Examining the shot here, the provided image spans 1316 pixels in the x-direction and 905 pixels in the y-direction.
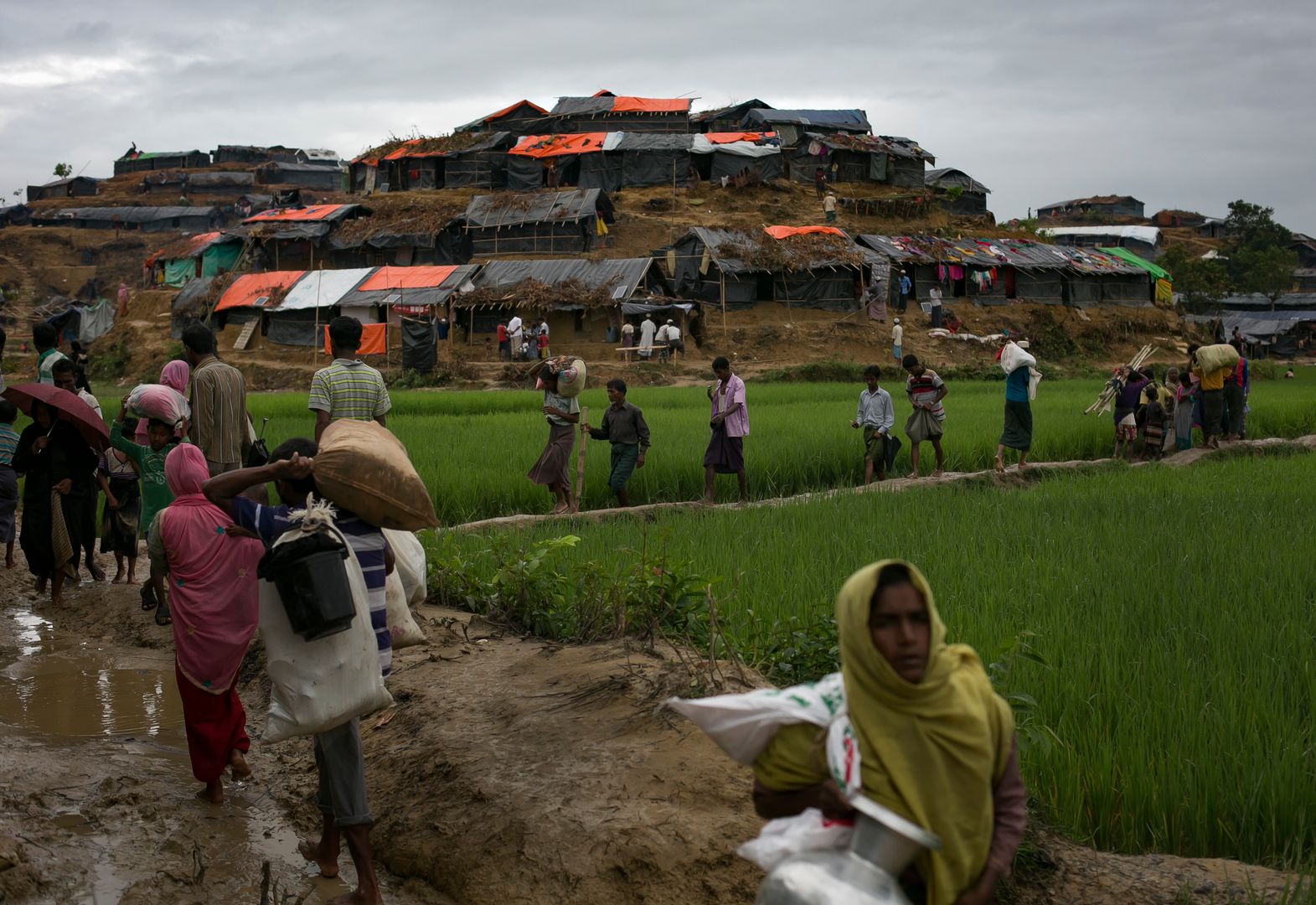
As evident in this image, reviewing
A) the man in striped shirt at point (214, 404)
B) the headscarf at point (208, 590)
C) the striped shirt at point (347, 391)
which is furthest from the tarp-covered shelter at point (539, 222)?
the headscarf at point (208, 590)

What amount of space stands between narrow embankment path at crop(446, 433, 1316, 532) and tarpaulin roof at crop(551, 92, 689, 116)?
34.0 m

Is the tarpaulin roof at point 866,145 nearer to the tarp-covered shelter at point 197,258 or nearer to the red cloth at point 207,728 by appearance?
the tarp-covered shelter at point 197,258

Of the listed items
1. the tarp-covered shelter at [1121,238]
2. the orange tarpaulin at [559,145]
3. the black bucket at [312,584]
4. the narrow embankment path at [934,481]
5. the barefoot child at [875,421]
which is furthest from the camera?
the tarp-covered shelter at [1121,238]

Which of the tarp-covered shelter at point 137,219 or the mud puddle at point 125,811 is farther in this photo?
the tarp-covered shelter at point 137,219

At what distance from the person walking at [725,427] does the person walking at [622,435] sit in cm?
82

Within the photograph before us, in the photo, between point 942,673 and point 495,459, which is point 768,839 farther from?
point 495,459

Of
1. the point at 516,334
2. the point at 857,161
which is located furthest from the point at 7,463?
the point at 857,161

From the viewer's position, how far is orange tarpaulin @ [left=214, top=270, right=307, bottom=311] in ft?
121

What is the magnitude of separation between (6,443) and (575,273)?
89.5 ft

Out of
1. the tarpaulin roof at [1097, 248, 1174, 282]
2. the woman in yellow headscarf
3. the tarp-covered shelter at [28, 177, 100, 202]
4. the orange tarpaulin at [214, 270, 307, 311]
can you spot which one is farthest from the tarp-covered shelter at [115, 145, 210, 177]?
the woman in yellow headscarf

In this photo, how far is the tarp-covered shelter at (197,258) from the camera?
42.4 m

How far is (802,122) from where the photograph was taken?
161ft

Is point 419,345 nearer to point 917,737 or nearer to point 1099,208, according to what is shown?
point 917,737

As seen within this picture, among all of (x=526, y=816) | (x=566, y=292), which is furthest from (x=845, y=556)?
(x=566, y=292)
